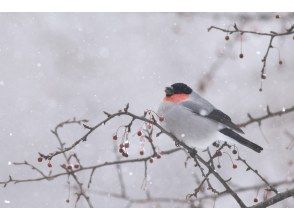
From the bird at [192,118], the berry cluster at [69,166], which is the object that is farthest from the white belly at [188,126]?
the berry cluster at [69,166]

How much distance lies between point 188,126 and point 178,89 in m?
0.16

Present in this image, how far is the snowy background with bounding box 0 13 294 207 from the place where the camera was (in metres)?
1.75

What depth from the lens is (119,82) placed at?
5.86 ft

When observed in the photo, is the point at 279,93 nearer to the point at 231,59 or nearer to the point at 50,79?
the point at 231,59

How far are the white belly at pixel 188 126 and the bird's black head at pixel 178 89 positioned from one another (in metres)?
0.05

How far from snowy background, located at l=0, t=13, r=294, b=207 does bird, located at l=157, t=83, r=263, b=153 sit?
0.04 meters

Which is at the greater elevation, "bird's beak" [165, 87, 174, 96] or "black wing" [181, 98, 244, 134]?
"bird's beak" [165, 87, 174, 96]

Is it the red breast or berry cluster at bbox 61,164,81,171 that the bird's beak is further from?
berry cluster at bbox 61,164,81,171

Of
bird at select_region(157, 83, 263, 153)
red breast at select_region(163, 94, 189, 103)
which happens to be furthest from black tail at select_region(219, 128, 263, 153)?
red breast at select_region(163, 94, 189, 103)

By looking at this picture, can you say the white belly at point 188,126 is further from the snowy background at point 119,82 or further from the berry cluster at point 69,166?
the berry cluster at point 69,166

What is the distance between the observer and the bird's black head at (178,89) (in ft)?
5.80

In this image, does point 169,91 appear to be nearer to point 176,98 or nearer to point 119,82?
point 176,98
